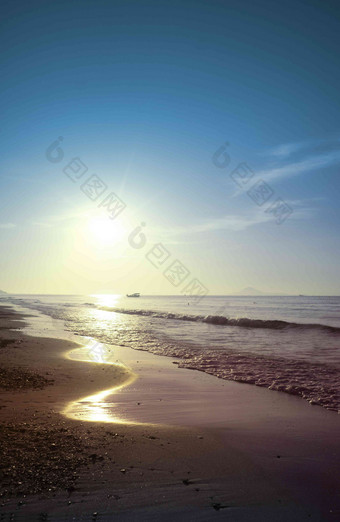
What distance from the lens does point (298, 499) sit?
4.35 meters

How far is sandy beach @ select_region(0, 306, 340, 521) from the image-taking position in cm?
407

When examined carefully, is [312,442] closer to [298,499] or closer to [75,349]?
[298,499]

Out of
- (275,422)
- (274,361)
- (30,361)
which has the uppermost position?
(274,361)

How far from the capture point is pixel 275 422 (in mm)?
7293

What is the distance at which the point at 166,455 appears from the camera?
5.49 meters

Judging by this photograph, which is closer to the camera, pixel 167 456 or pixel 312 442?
pixel 167 456

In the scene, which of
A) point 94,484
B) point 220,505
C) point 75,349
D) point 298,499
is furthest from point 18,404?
point 75,349

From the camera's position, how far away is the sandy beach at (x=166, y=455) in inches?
160

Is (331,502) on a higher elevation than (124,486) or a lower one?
higher

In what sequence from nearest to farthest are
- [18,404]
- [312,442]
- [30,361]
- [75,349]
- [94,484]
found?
[94,484] < [312,442] < [18,404] < [30,361] < [75,349]

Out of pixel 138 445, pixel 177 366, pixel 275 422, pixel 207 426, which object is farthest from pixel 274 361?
pixel 138 445

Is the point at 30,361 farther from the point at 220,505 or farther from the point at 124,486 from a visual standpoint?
the point at 220,505

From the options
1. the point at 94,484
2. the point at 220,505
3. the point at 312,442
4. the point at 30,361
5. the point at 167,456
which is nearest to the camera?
the point at 220,505

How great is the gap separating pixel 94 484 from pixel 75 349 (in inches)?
589
